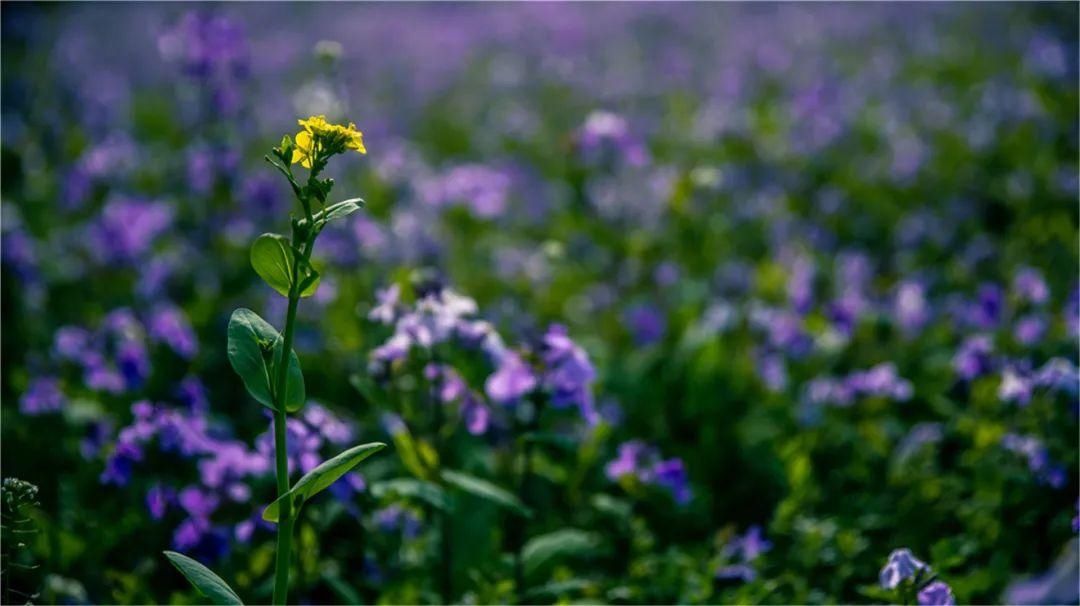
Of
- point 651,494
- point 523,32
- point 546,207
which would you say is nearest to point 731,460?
point 651,494

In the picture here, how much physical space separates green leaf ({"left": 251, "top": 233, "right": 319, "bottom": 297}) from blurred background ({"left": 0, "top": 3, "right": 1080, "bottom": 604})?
618 mm

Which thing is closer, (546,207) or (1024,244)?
(1024,244)

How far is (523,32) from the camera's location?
1072 cm

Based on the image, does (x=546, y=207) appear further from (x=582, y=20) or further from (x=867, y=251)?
(x=582, y=20)

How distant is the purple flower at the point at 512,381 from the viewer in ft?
7.29

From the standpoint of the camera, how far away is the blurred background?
2480mm

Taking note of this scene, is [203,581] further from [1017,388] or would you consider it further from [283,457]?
[1017,388]

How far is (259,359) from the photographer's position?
169 centimetres

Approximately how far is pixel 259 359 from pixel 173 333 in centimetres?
172

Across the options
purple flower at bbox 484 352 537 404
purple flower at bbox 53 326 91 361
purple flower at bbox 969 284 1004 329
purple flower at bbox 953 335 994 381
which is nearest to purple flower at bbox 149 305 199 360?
purple flower at bbox 53 326 91 361

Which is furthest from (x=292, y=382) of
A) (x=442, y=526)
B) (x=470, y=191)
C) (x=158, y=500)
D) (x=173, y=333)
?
(x=470, y=191)

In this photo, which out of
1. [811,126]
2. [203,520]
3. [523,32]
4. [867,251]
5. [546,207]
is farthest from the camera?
[523,32]

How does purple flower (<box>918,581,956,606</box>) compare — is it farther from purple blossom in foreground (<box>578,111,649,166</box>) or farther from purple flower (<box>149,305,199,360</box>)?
purple flower (<box>149,305,199,360</box>)

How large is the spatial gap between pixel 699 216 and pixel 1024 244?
147cm
